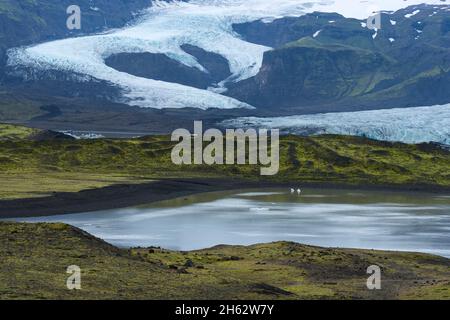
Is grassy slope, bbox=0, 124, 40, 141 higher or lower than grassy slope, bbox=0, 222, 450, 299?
lower

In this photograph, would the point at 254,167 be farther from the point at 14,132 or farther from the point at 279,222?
the point at 279,222

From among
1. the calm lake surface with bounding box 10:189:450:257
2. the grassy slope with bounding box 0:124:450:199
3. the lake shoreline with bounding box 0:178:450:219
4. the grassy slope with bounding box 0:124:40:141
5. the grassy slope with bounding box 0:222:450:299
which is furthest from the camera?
the grassy slope with bounding box 0:124:40:141

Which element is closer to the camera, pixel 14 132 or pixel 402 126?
pixel 14 132

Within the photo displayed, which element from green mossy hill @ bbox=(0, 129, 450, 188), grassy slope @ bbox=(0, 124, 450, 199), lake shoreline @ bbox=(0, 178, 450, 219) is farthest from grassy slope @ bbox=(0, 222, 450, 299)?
green mossy hill @ bbox=(0, 129, 450, 188)

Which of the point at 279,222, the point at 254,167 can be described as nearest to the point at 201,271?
the point at 279,222

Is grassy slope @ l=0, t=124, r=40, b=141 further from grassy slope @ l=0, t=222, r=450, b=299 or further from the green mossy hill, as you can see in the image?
grassy slope @ l=0, t=222, r=450, b=299
